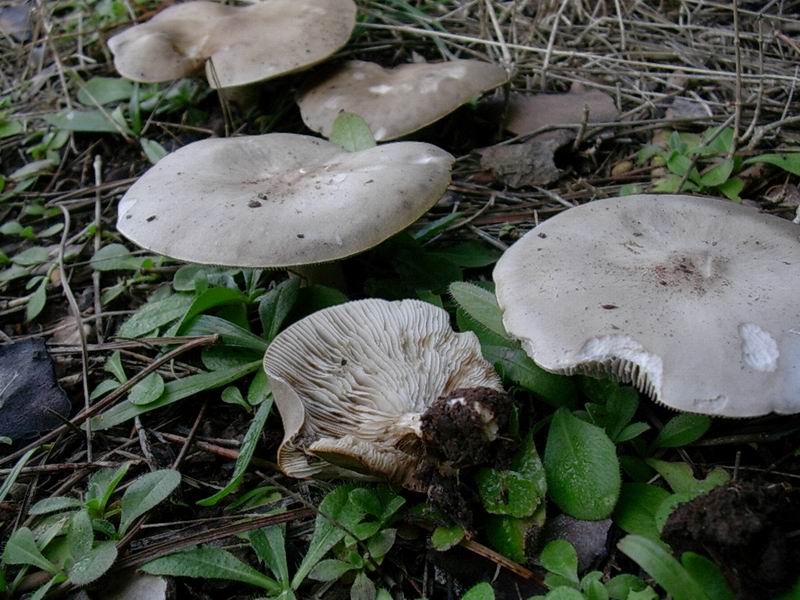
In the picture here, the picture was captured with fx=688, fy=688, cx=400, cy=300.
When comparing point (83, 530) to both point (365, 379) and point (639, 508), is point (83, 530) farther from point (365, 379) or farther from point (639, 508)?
point (639, 508)

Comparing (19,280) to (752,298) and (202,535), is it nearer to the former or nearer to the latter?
(202,535)

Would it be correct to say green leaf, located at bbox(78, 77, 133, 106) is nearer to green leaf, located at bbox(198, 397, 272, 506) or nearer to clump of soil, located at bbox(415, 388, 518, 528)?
green leaf, located at bbox(198, 397, 272, 506)

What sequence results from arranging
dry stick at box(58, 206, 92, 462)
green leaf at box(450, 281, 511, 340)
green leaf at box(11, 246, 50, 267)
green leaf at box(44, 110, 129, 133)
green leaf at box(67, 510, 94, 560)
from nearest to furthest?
green leaf at box(67, 510, 94, 560) < green leaf at box(450, 281, 511, 340) < dry stick at box(58, 206, 92, 462) < green leaf at box(11, 246, 50, 267) < green leaf at box(44, 110, 129, 133)

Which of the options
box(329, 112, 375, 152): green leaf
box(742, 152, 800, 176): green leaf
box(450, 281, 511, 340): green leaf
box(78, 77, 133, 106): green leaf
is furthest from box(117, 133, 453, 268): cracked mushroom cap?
box(78, 77, 133, 106): green leaf

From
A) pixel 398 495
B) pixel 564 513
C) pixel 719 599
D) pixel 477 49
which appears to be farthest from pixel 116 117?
pixel 719 599

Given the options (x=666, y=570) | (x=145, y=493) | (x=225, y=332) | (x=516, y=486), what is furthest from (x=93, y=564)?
(x=666, y=570)

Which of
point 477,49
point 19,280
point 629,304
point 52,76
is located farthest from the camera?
point 52,76
